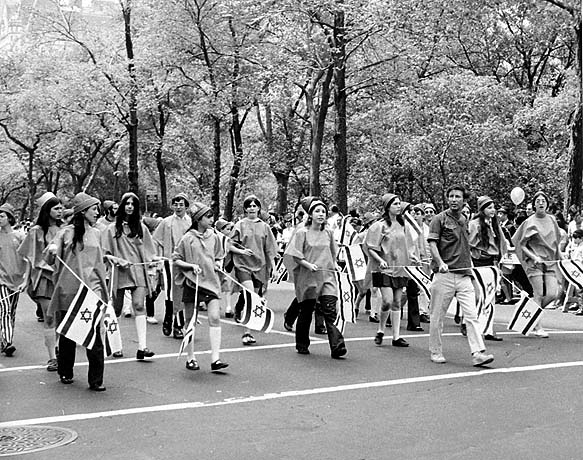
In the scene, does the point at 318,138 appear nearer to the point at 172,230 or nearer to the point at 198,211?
the point at 172,230

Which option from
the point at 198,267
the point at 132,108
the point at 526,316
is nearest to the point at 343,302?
the point at 198,267

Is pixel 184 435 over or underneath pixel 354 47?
underneath

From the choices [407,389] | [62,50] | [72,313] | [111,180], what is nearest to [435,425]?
[407,389]

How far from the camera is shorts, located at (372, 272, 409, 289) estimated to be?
35.7 ft

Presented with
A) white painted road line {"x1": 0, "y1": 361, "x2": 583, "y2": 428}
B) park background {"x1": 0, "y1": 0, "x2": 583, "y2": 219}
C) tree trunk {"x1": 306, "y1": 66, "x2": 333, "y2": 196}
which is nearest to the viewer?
white painted road line {"x1": 0, "y1": 361, "x2": 583, "y2": 428}

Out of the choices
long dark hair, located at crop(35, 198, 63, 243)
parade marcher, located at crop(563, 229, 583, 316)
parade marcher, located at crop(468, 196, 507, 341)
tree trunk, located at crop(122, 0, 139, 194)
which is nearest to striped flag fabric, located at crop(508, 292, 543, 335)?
parade marcher, located at crop(468, 196, 507, 341)

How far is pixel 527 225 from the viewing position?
1137cm

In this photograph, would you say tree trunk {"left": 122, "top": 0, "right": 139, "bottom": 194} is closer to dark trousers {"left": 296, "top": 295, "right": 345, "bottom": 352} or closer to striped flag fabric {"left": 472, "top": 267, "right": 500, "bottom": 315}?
dark trousers {"left": 296, "top": 295, "right": 345, "bottom": 352}

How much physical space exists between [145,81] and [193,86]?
221cm

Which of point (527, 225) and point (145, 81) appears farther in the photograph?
point (145, 81)

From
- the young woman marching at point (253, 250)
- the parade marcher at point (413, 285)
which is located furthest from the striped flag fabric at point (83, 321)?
the parade marcher at point (413, 285)

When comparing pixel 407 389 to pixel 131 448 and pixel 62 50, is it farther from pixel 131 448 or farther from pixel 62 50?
pixel 62 50

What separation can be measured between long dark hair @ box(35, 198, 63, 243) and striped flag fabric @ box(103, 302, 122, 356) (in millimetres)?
1380

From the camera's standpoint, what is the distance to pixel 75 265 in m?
8.23
